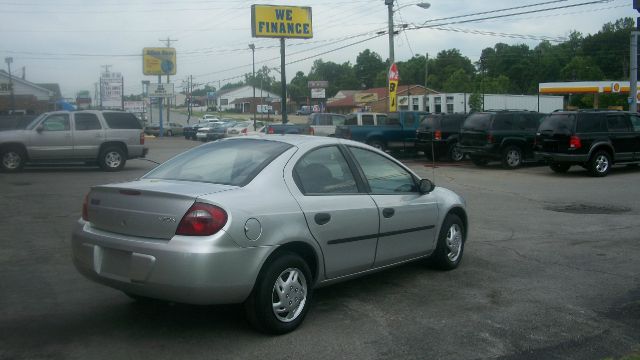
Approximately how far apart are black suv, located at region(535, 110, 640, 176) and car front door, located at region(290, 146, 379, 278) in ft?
43.5

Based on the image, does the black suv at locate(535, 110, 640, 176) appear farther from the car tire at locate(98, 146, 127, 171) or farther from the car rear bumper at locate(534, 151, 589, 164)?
the car tire at locate(98, 146, 127, 171)

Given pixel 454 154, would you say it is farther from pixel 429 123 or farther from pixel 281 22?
pixel 281 22

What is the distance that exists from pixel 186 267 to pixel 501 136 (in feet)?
55.8

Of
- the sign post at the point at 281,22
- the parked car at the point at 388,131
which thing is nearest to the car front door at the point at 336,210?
the parked car at the point at 388,131

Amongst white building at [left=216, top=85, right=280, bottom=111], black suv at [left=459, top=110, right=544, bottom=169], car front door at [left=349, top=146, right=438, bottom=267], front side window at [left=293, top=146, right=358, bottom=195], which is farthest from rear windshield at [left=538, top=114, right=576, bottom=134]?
white building at [left=216, top=85, right=280, bottom=111]

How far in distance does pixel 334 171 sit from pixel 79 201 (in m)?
8.36

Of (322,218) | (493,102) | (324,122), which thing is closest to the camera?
(322,218)

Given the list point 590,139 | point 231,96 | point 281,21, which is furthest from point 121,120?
point 231,96

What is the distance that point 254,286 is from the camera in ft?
15.0

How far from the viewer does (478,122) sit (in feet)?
65.6

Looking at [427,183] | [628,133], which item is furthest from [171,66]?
[427,183]

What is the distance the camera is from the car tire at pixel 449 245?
6570 millimetres

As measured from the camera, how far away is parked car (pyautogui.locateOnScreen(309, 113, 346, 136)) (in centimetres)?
2730

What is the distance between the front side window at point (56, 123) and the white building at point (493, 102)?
39.0 metres
